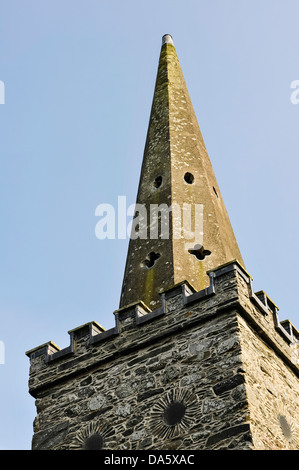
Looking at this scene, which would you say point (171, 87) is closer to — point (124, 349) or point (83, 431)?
point (124, 349)

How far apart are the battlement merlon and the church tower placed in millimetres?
19

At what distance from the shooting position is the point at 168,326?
48.1 ft

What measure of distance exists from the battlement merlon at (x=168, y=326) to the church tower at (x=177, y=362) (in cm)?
2

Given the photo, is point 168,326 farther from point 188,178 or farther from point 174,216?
point 188,178

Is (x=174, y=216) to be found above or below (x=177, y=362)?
above

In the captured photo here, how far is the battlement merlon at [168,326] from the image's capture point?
47.5ft

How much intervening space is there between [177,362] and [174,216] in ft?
12.2

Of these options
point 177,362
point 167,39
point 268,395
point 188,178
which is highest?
point 167,39

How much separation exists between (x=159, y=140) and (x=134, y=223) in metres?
2.05

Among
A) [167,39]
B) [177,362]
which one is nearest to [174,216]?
[177,362]

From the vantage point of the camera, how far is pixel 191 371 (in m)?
13.9

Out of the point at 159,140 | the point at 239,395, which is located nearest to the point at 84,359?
the point at 239,395

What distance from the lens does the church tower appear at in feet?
43.9
